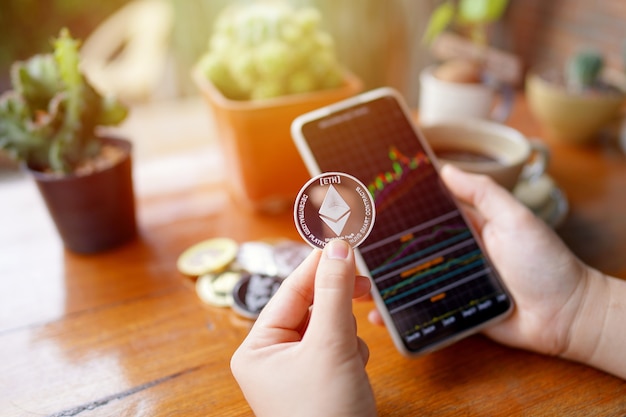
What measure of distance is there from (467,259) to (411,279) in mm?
73

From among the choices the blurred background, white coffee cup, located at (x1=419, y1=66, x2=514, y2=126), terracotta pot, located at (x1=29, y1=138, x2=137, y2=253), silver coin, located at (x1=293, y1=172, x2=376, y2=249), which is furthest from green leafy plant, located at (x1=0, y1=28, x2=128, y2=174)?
the blurred background

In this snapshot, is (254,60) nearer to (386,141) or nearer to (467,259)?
(386,141)

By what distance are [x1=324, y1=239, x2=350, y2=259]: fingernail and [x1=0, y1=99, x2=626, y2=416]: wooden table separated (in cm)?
18

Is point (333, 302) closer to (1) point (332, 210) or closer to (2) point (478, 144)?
(1) point (332, 210)

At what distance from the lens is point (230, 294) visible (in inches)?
24.3

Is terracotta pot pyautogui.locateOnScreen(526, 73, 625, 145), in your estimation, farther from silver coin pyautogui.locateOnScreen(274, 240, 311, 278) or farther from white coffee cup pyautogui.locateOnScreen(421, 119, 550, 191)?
silver coin pyautogui.locateOnScreen(274, 240, 311, 278)

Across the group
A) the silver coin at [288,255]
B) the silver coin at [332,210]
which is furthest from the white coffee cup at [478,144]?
the silver coin at [332,210]

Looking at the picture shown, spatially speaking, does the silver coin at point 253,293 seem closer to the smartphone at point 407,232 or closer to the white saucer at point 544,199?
the smartphone at point 407,232

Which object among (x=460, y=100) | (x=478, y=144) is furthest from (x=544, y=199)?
(x=460, y=100)

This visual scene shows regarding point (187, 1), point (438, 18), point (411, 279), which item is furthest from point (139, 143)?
point (411, 279)

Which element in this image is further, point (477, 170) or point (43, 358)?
point (477, 170)

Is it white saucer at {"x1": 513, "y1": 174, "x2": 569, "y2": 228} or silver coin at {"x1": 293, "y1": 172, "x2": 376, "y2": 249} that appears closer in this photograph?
silver coin at {"x1": 293, "y1": 172, "x2": 376, "y2": 249}

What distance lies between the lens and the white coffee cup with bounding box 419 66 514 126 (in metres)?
0.92

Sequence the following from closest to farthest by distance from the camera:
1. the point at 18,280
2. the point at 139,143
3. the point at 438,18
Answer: the point at 18,280 → the point at 438,18 → the point at 139,143
